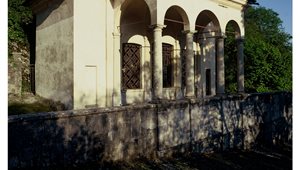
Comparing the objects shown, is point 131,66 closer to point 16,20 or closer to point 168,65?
point 168,65

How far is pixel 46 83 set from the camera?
13.1 metres

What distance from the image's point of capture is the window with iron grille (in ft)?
50.6

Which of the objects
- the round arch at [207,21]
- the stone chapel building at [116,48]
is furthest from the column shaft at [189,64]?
the round arch at [207,21]

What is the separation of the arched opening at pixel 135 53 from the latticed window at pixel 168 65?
1651 mm

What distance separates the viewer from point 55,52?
12.2 m

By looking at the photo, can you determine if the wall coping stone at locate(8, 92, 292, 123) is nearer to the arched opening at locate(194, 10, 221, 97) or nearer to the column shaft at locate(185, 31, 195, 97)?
the column shaft at locate(185, 31, 195, 97)

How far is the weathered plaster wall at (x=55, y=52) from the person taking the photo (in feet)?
36.4

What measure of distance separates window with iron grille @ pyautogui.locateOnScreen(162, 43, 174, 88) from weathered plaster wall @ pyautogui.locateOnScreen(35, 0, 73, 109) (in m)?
5.92

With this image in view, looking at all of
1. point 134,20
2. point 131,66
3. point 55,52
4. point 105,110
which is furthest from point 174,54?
point 105,110

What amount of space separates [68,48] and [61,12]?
180 centimetres

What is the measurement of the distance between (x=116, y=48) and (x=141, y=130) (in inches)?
235

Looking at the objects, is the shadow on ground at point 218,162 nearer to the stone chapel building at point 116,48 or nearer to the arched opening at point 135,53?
the stone chapel building at point 116,48

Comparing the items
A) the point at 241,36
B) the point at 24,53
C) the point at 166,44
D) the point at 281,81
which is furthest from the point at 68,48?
the point at 281,81

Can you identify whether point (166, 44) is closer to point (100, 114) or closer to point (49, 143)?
point (100, 114)
